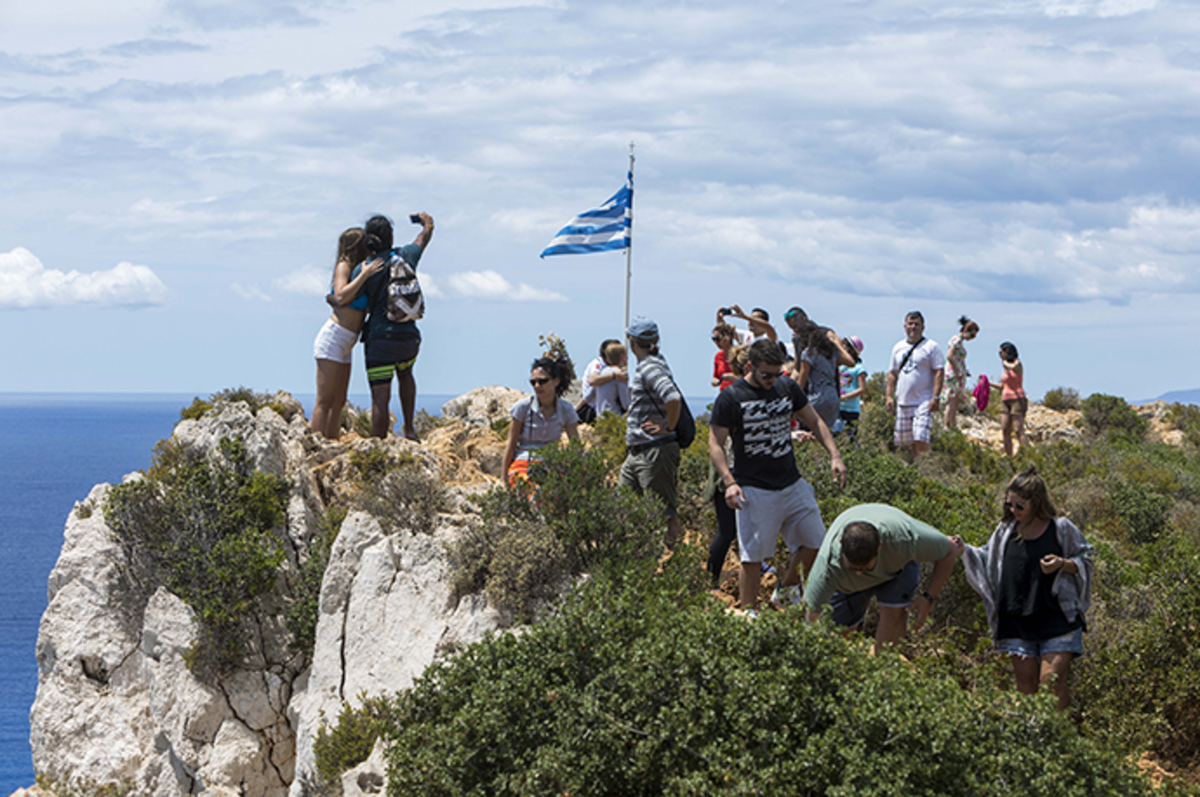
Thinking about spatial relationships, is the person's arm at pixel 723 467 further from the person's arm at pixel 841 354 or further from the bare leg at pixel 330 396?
the bare leg at pixel 330 396

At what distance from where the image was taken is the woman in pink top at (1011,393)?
15.4 metres

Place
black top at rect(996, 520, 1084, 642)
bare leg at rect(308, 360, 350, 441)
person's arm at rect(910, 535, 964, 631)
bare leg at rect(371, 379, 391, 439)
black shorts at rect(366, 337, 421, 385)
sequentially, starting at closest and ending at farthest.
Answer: black top at rect(996, 520, 1084, 642)
person's arm at rect(910, 535, 964, 631)
black shorts at rect(366, 337, 421, 385)
bare leg at rect(308, 360, 350, 441)
bare leg at rect(371, 379, 391, 439)

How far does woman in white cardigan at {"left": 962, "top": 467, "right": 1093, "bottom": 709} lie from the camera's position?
227 inches

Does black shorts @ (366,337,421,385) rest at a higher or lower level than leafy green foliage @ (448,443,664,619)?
higher

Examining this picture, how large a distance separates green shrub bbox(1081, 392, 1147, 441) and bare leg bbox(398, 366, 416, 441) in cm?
1937

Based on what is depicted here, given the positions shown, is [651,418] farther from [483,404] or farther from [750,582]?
[483,404]

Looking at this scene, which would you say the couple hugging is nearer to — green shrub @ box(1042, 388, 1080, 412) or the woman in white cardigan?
the woman in white cardigan

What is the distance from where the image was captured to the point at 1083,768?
4.64m

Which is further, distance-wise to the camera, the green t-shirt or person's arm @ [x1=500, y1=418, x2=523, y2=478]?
person's arm @ [x1=500, y1=418, x2=523, y2=478]

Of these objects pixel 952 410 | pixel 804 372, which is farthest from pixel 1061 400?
pixel 804 372

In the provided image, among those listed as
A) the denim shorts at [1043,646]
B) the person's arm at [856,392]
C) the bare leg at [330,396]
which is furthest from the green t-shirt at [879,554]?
the person's arm at [856,392]

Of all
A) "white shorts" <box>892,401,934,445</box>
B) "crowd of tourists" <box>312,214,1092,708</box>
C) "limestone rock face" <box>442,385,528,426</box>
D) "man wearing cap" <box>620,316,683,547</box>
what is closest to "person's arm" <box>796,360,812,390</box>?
"crowd of tourists" <box>312,214,1092,708</box>

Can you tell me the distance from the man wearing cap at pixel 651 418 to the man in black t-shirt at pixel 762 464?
1.07 meters

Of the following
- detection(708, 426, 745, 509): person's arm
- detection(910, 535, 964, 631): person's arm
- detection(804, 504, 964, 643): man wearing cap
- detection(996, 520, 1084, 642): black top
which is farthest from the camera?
detection(708, 426, 745, 509): person's arm
